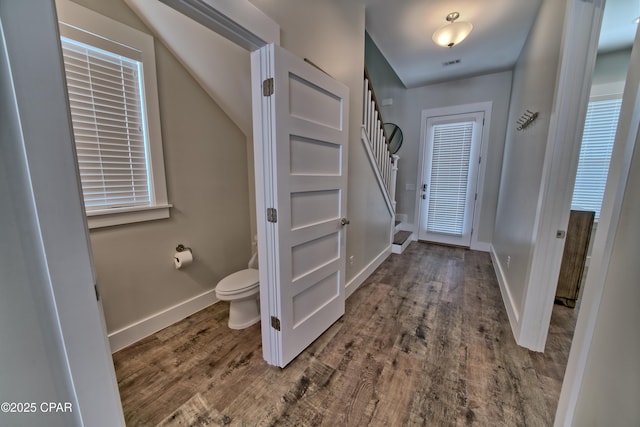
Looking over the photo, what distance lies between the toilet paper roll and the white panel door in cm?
87

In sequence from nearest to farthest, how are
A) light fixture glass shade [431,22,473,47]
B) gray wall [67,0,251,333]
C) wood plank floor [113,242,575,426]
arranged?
wood plank floor [113,242,575,426]
gray wall [67,0,251,333]
light fixture glass shade [431,22,473,47]

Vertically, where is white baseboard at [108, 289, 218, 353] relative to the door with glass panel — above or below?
below

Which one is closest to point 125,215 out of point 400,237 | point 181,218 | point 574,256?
point 181,218

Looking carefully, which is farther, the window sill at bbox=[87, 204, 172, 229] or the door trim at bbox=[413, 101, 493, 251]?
the door trim at bbox=[413, 101, 493, 251]

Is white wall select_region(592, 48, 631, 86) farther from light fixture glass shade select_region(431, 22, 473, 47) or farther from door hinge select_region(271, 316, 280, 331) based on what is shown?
door hinge select_region(271, 316, 280, 331)

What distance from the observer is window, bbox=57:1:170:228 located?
1.41 m

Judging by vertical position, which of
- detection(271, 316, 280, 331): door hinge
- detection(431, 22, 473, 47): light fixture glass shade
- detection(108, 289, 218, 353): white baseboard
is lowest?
detection(108, 289, 218, 353): white baseboard

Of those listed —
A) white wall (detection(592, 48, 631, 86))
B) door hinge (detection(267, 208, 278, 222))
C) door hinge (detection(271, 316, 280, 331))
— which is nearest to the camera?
door hinge (detection(267, 208, 278, 222))

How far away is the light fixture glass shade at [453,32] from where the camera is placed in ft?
6.86

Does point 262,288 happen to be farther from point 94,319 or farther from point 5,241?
point 5,241

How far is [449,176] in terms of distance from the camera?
157 inches

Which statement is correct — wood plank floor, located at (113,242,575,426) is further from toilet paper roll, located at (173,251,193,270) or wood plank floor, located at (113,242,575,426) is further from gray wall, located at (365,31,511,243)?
gray wall, located at (365,31,511,243)

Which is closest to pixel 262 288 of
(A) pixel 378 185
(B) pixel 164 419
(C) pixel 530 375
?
(B) pixel 164 419

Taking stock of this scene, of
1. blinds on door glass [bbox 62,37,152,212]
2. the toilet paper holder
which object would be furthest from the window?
the toilet paper holder
